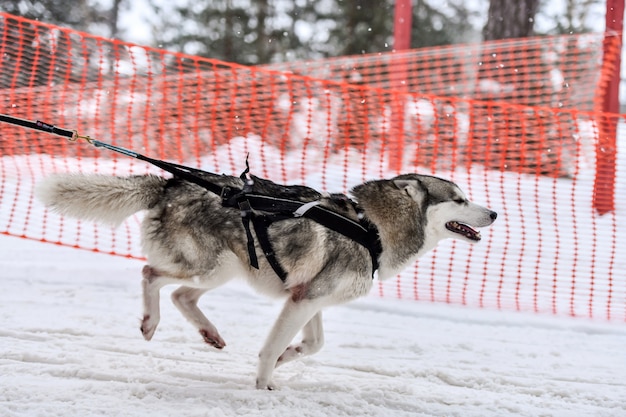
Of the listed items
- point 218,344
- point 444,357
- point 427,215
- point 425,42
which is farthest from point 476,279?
point 425,42

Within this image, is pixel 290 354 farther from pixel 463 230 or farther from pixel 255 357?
pixel 463 230

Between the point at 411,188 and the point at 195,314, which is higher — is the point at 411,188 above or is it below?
above

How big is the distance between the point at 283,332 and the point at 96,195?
1.35m

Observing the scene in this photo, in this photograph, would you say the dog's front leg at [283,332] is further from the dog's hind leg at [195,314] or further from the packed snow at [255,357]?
the dog's hind leg at [195,314]

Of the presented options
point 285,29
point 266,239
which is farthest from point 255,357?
point 285,29

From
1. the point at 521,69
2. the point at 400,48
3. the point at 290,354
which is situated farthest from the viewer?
the point at 521,69

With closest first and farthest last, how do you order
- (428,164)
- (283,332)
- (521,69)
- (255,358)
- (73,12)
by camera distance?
(283,332)
(255,358)
(428,164)
(521,69)
(73,12)

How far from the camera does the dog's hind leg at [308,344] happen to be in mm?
3545

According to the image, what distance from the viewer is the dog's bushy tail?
3.36 metres

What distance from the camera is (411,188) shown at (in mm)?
3617

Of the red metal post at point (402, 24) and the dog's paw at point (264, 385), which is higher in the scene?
the red metal post at point (402, 24)

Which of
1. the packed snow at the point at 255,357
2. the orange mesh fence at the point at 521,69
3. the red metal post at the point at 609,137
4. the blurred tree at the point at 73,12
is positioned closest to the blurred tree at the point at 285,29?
the blurred tree at the point at 73,12

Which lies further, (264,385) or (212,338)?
(212,338)

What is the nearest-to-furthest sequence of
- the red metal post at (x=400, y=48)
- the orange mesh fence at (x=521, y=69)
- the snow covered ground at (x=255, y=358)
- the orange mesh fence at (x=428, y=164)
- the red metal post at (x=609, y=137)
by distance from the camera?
the snow covered ground at (x=255, y=358) < the orange mesh fence at (x=428, y=164) < the red metal post at (x=609, y=137) < the orange mesh fence at (x=521, y=69) < the red metal post at (x=400, y=48)
